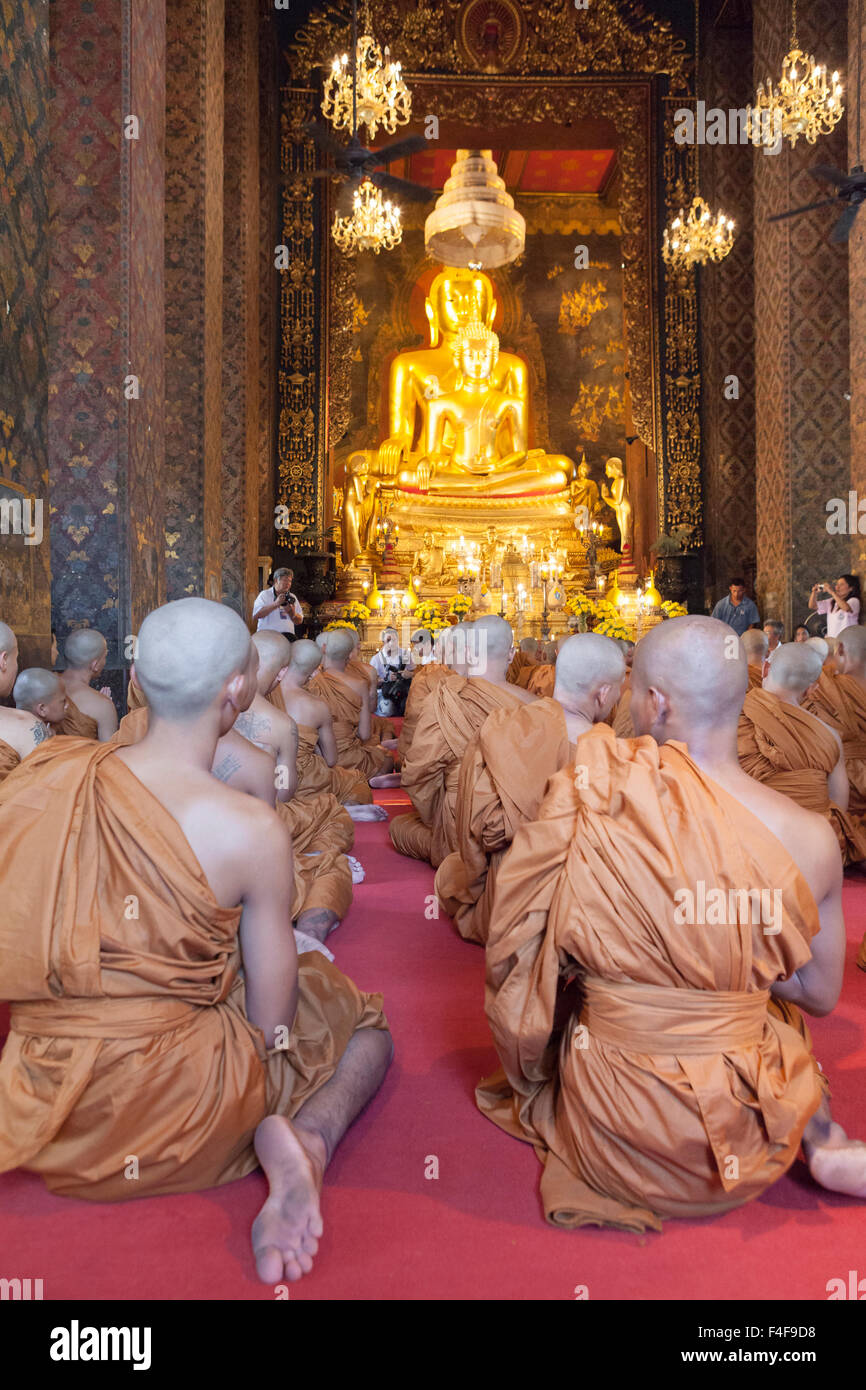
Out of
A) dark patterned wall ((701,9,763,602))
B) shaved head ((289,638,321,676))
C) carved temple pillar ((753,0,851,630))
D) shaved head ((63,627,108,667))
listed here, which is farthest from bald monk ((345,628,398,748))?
dark patterned wall ((701,9,763,602))

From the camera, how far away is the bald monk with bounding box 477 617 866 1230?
179cm

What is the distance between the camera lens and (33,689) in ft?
12.6

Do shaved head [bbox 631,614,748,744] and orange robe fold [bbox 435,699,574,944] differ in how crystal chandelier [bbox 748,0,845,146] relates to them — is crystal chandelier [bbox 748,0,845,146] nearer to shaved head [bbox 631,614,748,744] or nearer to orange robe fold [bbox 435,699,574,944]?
orange robe fold [bbox 435,699,574,944]

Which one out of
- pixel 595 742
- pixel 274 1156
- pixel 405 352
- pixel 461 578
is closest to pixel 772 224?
pixel 461 578

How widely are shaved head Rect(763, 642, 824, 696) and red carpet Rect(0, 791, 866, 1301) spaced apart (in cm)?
186

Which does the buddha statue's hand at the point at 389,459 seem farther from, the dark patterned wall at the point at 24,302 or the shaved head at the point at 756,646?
the dark patterned wall at the point at 24,302

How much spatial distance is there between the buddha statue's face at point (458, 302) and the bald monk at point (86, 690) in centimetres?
1156

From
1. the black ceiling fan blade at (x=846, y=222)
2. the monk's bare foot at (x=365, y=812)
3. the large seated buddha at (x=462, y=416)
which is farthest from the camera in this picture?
the large seated buddha at (x=462, y=416)

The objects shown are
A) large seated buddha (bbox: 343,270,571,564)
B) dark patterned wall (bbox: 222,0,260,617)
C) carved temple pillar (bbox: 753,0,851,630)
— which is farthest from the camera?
large seated buddha (bbox: 343,270,571,564)

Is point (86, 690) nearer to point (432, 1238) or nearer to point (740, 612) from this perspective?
point (432, 1238)

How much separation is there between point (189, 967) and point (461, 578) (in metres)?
11.3

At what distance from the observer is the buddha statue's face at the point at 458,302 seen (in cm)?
1514

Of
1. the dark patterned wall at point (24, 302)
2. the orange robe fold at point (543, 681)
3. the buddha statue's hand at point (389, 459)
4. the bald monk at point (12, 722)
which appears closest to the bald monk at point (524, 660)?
the orange robe fold at point (543, 681)

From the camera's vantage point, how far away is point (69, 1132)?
1837mm
